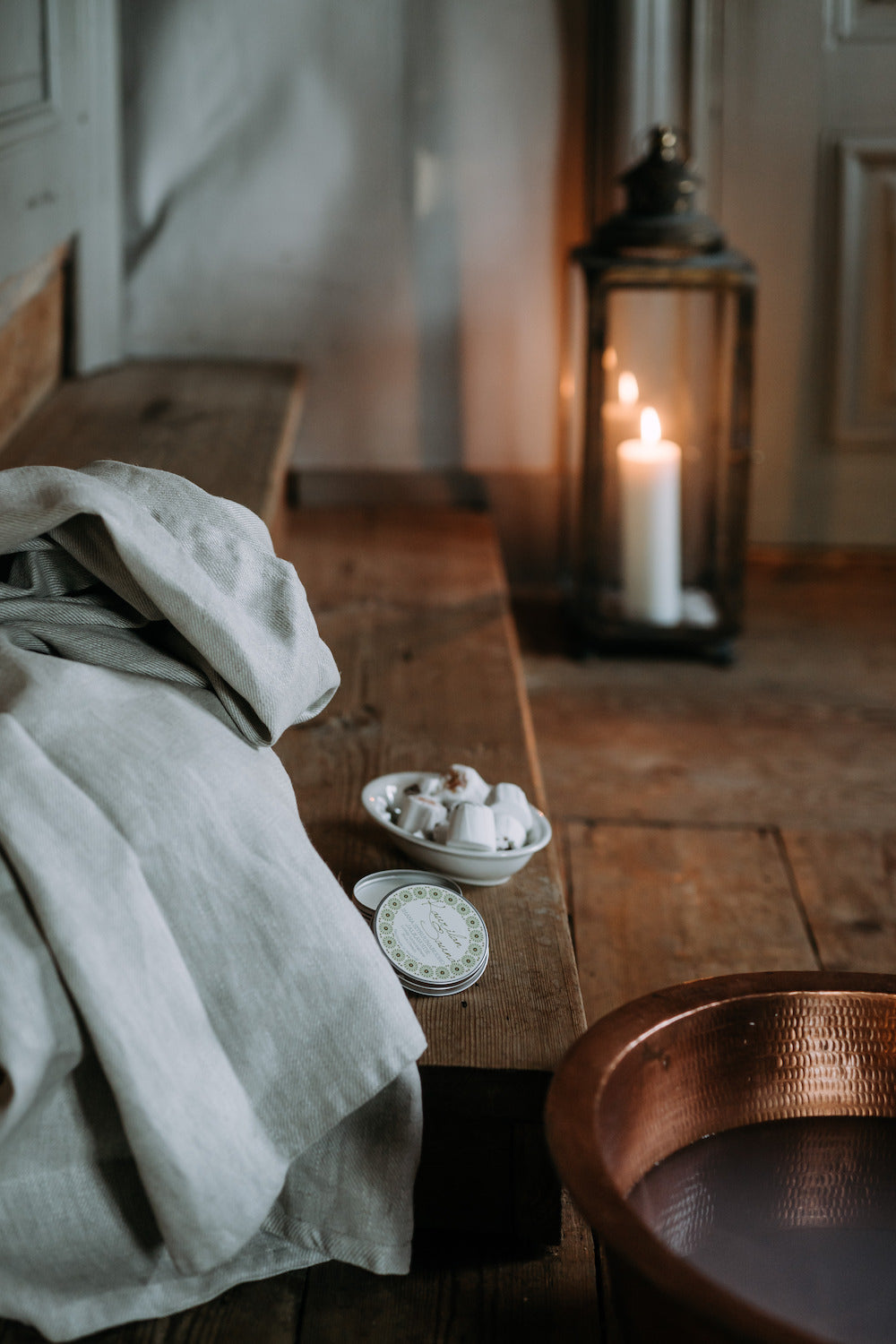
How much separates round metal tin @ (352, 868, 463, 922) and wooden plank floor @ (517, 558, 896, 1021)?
268mm

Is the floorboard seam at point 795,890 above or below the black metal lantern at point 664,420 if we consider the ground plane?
below

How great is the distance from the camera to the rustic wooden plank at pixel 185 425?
1556 millimetres

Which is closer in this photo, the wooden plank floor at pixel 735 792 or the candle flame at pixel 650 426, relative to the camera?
the wooden plank floor at pixel 735 792

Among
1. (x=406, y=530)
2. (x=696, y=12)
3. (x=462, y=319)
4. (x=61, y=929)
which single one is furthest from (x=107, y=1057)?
(x=696, y=12)

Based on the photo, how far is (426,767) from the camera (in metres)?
1.29

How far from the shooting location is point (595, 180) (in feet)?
6.90

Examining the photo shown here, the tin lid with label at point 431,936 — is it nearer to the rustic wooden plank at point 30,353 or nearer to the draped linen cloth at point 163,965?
the draped linen cloth at point 163,965

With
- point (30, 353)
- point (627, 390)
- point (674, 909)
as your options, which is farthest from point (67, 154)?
point (674, 909)

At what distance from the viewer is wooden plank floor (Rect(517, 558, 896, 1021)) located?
1331mm

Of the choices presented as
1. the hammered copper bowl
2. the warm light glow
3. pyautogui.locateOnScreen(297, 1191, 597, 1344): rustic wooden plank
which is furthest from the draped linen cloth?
the warm light glow

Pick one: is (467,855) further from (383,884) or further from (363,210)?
(363,210)

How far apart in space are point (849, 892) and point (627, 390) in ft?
3.24

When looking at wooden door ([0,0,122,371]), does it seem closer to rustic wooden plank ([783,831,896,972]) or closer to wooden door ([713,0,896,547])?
wooden door ([713,0,896,547])

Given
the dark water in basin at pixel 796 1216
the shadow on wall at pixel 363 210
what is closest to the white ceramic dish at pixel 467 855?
the dark water in basin at pixel 796 1216
